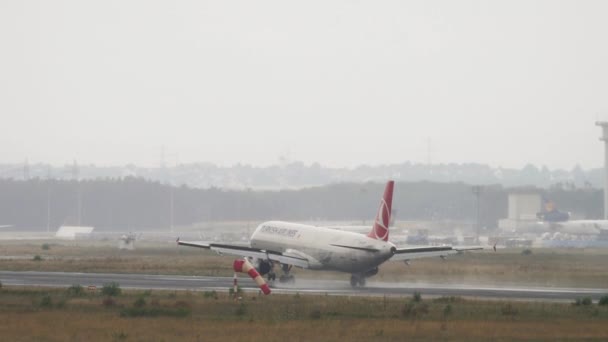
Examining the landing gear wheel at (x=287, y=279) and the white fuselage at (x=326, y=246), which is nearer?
the white fuselage at (x=326, y=246)

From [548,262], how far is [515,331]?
59016mm

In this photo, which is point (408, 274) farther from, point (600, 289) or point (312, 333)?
point (312, 333)

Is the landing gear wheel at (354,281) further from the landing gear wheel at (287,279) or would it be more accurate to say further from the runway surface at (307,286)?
the landing gear wheel at (287,279)

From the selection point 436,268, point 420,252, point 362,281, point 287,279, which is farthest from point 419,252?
point 436,268

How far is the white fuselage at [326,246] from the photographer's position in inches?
2692

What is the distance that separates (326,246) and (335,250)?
1.24 meters

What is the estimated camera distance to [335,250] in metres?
70.8

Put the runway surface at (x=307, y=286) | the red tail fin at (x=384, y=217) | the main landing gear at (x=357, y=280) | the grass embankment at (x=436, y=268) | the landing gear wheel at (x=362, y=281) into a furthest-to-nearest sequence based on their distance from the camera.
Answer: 1. the grass embankment at (x=436, y=268)
2. the main landing gear at (x=357, y=280)
3. the landing gear wheel at (x=362, y=281)
4. the red tail fin at (x=384, y=217)
5. the runway surface at (x=307, y=286)

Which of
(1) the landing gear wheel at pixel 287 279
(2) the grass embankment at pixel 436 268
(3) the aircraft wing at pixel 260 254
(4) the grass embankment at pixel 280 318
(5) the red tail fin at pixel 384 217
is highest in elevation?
(5) the red tail fin at pixel 384 217

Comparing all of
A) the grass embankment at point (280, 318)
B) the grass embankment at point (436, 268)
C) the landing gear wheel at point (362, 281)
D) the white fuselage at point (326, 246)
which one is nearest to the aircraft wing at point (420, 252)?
the white fuselage at point (326, 246)

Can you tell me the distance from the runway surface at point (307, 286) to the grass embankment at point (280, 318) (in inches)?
239

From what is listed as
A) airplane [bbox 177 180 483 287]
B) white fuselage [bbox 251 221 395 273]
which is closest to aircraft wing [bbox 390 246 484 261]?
airplane [bbox 177 180 483 287]

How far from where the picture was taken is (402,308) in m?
49.6

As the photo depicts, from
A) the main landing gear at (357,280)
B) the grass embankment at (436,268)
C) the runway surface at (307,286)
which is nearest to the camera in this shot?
the runway surface at (307,286)
